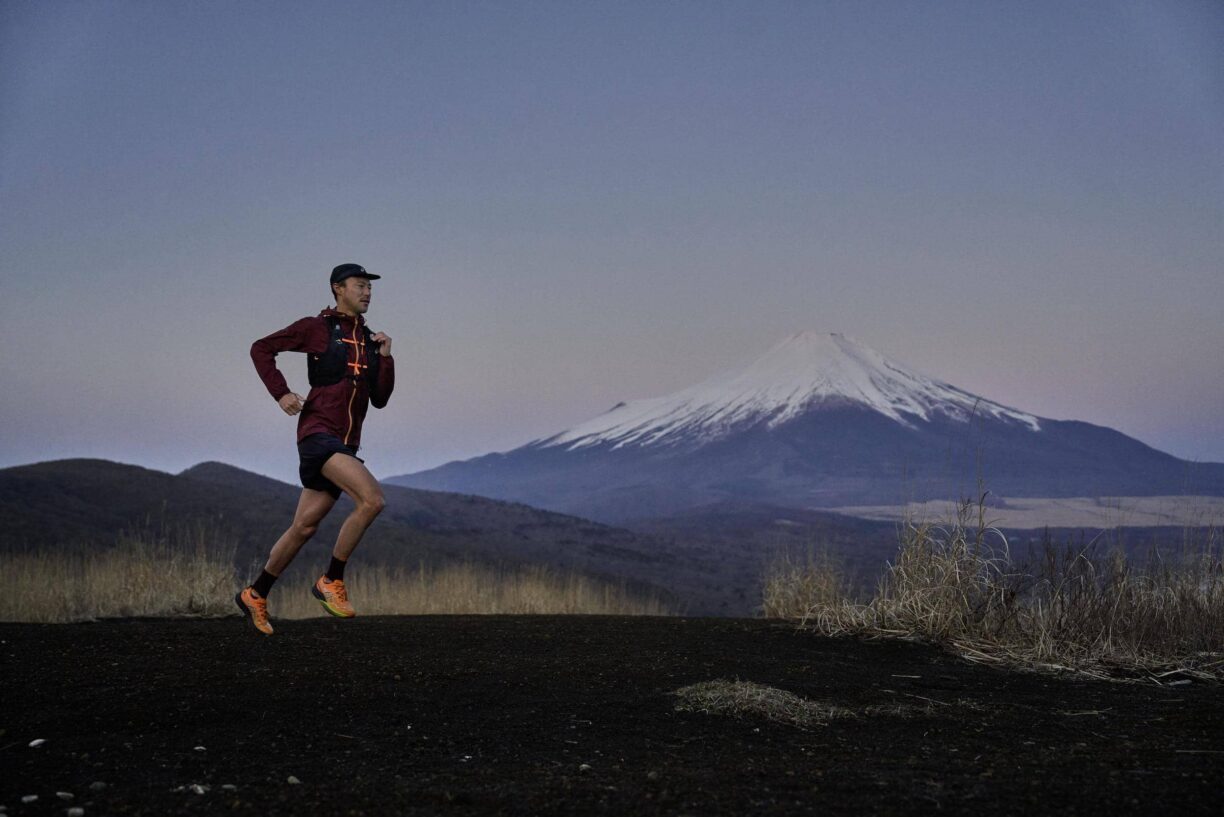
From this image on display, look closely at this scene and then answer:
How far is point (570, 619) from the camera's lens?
8.60 meters

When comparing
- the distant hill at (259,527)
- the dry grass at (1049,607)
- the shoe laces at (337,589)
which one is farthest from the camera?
the distant hill at (259,527)

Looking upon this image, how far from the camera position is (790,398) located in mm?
152750

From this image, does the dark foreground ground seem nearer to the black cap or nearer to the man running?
the man running

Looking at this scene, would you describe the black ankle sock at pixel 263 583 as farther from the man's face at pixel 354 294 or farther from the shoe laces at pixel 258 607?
the man's face at pixel 354 294

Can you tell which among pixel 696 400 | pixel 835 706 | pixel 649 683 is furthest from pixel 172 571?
pixel 696 400

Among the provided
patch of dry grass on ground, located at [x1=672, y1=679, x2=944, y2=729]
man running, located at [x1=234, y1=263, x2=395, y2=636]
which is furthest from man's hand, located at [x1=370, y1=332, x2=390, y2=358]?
patch of dry grass on ground, located at [x1=672, y1=679, x2=944, y2=729]

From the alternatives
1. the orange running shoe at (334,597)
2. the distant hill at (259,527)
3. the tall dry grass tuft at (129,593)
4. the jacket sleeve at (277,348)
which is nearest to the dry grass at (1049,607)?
the orange running shoe at (334,597)

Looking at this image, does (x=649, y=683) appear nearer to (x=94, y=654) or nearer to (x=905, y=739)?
(x=905, y=739)

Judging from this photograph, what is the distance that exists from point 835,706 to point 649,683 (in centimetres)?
95

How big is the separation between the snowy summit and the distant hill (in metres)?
98.3

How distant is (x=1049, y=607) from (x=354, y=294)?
5.11 m

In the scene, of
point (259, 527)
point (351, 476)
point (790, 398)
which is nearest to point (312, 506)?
point (351, 476)

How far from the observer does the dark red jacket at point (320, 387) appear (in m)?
6.56

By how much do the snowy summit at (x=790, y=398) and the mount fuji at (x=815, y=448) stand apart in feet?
0.97
